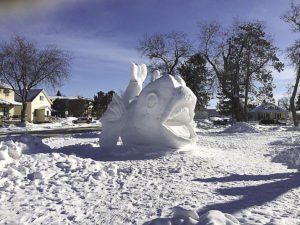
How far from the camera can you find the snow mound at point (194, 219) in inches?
188

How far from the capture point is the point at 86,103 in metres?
82.8

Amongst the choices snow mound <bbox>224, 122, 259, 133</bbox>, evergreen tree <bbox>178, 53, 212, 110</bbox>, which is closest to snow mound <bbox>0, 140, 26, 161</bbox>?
snow mound <bbox>224, 122, 259, 133</bbox>

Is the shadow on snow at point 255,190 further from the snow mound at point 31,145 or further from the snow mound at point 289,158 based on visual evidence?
the snow mound at point 31,145

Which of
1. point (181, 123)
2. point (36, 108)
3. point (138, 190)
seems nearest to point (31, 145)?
point (181, 123)

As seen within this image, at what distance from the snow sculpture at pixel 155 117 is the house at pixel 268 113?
6583 cm

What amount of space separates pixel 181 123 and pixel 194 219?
756 cm

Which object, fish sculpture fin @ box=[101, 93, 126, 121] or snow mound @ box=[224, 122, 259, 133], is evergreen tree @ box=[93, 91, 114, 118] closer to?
snow mound @ box=[224, 122, 259, 133]

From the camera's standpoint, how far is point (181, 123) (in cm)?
1249

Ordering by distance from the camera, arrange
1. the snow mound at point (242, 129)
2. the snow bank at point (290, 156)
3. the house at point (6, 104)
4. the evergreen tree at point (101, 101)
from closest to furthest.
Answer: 1. the snow bank at point (290, 156)
2. the snow mound at point (242, 129)
3. the house at point (6, 104)
4. the evergreen tree at point (101, 101)

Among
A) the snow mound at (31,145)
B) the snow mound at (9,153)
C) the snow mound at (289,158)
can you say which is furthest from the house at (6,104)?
the snow mound at (289,158)

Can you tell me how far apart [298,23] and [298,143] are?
64.4ft

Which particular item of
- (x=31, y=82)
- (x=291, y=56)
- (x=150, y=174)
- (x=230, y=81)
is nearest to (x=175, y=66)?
(x=230, y=81)

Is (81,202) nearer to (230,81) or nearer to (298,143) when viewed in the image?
(298,143)

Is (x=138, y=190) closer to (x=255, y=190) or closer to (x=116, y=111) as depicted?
(x=255, y=190)
